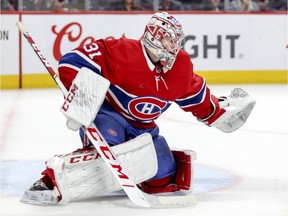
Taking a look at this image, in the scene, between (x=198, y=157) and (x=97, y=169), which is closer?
(x=97, y=169)

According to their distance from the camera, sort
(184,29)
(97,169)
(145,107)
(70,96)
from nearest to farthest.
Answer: (70,96)
(97,169)
(145,107)
(184,29)

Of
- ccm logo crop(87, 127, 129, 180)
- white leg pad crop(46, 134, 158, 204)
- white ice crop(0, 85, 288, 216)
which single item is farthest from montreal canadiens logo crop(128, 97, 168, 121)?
white ice crop(0, 85, 288, 216)

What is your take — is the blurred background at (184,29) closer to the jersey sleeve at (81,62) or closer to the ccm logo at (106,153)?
the jersey sleeve at (81,62)

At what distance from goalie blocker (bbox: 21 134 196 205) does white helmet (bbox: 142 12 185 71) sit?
33cm

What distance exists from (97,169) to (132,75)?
40 cm

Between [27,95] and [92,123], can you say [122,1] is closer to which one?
[27,95]

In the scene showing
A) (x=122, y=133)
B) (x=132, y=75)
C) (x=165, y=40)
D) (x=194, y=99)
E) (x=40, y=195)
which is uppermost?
(x=165, y=40)

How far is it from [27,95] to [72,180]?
4439 millimetres

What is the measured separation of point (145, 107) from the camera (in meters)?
3.76

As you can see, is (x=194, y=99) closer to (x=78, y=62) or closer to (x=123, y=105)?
(x=123, y=105)

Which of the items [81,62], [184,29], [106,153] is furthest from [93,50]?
[184,29]

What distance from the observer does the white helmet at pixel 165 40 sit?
3.71m

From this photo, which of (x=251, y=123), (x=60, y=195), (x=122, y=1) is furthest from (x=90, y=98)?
(x=122, y=1)

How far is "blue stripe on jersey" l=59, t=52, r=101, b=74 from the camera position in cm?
367
